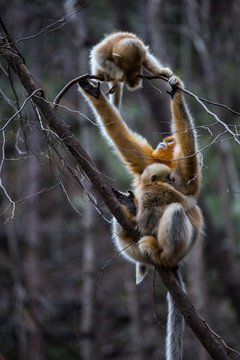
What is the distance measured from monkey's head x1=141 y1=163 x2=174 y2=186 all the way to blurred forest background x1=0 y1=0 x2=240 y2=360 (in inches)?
113

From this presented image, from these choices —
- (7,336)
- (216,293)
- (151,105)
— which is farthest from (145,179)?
(216,293)

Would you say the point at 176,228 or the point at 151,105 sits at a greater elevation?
the point at 151,105

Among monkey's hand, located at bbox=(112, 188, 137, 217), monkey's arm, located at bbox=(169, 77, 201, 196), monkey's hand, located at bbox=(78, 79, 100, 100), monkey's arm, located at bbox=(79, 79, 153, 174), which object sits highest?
monkey's hand, located at bbox=(78, 79, 100, 100)

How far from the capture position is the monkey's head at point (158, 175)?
17.9ft

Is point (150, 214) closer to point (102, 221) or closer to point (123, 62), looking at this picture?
point (123, 62)

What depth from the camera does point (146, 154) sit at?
234 inches

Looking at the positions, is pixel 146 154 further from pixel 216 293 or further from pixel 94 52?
pixel 216 293

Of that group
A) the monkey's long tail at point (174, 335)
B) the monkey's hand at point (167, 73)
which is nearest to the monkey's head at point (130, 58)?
the monkey's hand at point (167, 73)

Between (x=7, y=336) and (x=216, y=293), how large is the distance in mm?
6765

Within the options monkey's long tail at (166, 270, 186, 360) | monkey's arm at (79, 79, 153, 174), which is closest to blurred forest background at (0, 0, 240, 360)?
monkey's arm at (79, 79, 153, 174)

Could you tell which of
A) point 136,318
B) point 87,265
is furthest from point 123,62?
point 136,318

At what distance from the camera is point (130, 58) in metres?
5.12

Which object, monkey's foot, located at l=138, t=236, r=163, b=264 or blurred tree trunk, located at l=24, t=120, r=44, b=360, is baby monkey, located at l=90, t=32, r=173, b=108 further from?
blurred tree trunk, located at l=24, t=120, r=44, b=360

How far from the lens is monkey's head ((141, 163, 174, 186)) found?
5453mm
